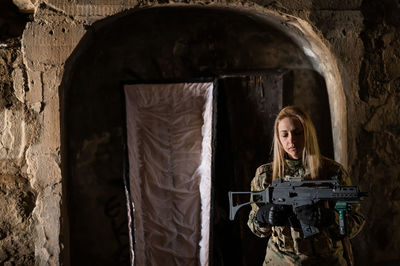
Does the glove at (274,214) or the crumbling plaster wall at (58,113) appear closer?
the glove at (274,214)

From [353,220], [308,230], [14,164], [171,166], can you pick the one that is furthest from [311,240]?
[14,164]

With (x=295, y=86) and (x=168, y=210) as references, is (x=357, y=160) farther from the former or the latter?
(x=168, y=210)

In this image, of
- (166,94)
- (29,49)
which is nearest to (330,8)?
(166,94)

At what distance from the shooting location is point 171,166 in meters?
3.10

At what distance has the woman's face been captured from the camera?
190 centimetres

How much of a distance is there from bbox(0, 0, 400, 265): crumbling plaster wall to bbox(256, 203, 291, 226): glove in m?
1.17

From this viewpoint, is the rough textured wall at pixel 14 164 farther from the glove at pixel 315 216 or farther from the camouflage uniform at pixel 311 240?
the glove at pixel 315 216

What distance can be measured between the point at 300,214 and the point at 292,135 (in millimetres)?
387

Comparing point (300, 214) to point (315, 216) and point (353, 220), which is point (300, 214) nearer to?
point (315, 216)

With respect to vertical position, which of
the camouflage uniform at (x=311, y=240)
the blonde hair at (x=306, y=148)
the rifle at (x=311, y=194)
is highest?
the blonde hair at (x=306, y=148)

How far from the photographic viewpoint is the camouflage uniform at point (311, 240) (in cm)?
186

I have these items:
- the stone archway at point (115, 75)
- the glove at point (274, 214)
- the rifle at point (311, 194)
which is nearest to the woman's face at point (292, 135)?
the rifle at point (311, 194)

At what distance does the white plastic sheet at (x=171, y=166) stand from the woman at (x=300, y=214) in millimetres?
1091

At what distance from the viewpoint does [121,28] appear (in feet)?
10.2
